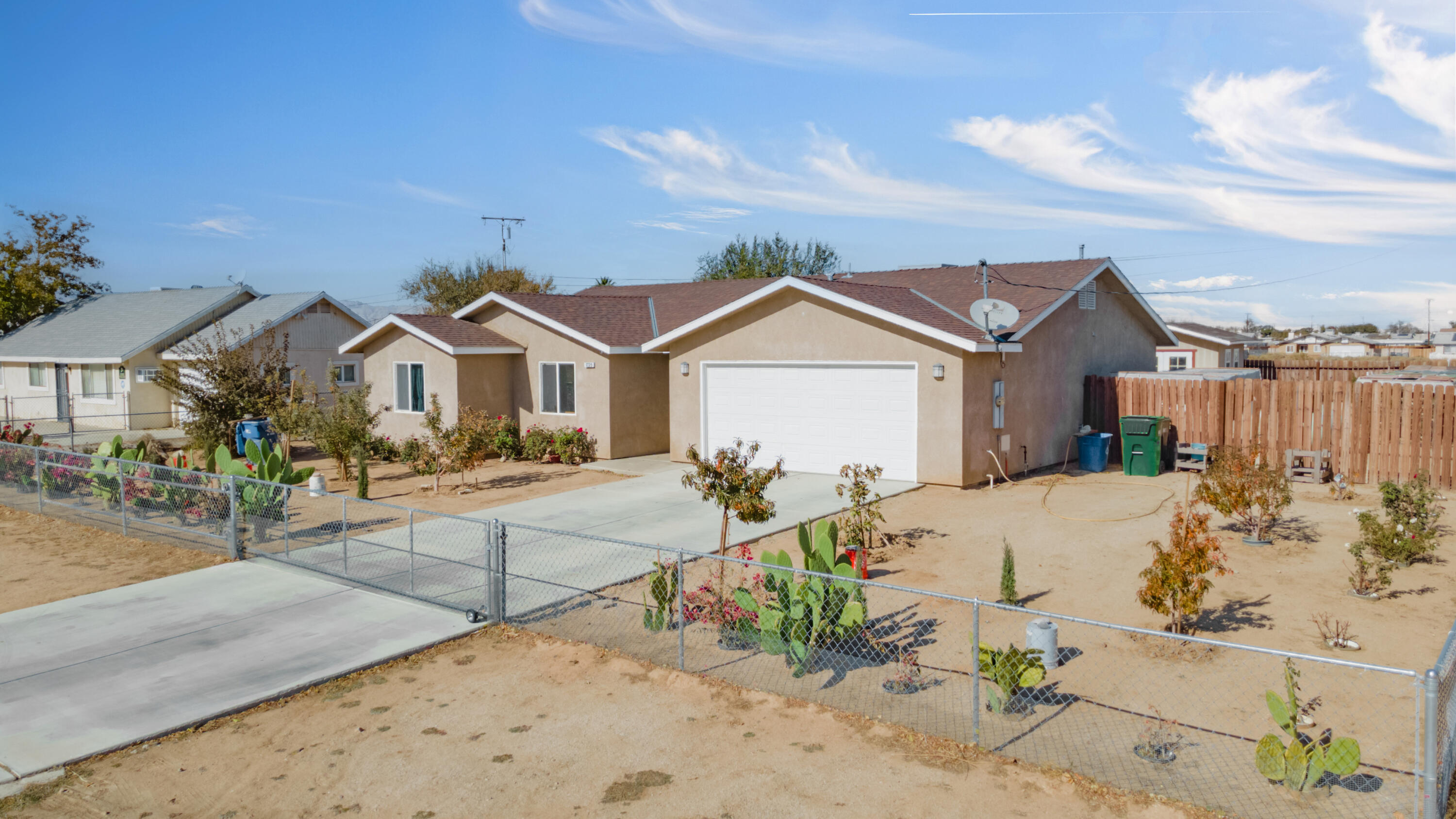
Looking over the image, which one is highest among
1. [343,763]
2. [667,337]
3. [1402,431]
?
[667,337]

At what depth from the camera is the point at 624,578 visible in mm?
10680

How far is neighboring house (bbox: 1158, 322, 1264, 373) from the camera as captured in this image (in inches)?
1642

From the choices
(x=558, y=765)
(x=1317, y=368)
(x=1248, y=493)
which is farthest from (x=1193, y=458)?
(x=1317, y=368)

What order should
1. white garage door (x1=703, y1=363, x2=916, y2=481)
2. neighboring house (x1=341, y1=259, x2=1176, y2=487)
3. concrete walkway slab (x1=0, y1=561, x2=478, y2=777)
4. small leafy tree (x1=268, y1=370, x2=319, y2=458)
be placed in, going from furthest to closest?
1. small leafy tree (x1=268, y1=370, x2=319, y2=458)
2. white garage door (x1=703, y1=363, x2=916, y2=481)
3. neighboring house (x1=341, y1=259, x2=1176, y2=487)
4. concrete walkway slab (x1=0, y1=561, x2=478, y2=777)

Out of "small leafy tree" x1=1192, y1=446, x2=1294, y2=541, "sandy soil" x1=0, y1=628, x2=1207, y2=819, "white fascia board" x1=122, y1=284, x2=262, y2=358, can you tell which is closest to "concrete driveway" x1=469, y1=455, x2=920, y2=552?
"sandy soil" x1=0, y1=628, x2=1207, y2=819

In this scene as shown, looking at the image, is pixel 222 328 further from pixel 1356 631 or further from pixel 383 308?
pixel 1356 631

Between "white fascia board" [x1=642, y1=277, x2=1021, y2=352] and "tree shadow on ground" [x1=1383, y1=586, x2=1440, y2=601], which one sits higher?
"white fascia board" [x1=642, y1=277, x2=1021, y2=352]

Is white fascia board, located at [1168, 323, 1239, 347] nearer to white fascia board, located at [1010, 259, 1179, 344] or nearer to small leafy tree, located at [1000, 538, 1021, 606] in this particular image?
white fascia board, located at [1010, 259, 1179, 344]

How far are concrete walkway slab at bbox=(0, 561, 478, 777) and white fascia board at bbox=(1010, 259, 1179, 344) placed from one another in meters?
12.6

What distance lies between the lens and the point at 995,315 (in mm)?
16438

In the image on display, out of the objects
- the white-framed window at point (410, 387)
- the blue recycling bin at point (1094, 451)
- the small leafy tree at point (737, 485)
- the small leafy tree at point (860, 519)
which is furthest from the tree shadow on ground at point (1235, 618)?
the white-framed window at point (410, 387)

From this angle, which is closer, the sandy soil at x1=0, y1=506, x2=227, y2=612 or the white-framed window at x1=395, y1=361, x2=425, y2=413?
the sandy soil at x1=0, y1=506, x2=227, y2=612

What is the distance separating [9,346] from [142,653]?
1525 inches

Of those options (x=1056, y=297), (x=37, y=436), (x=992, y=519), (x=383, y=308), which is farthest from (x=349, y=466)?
(x=383, y=308)
